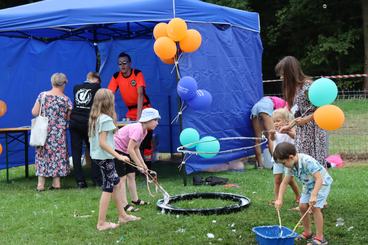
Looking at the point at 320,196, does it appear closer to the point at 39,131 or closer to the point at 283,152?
the point at 283,152

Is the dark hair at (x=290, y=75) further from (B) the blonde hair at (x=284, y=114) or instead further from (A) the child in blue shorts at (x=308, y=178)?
(A) the child in blue shorts at (x=308, y=178)

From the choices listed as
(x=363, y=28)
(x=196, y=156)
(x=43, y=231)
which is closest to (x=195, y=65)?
(x=196, y=156)

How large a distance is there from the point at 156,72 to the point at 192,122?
7.35 feet

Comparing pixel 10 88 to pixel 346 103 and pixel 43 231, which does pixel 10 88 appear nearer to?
pixel 43 231

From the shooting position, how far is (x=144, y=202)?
21.1 feet

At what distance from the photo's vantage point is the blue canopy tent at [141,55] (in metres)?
7.61

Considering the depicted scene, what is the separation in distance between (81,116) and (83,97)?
0.27 metres

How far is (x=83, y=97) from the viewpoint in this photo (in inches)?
300

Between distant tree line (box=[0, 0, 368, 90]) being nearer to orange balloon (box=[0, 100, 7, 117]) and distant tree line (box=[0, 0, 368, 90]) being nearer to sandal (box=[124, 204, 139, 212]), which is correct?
orange balloon (box=[0, 100, 7, 117])

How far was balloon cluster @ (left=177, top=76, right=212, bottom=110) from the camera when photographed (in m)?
7.33

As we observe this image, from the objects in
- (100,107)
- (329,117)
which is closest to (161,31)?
(100,107)

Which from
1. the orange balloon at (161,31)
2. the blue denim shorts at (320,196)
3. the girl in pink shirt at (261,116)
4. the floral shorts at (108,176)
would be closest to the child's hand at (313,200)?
the blue denim shorts at (320,196)

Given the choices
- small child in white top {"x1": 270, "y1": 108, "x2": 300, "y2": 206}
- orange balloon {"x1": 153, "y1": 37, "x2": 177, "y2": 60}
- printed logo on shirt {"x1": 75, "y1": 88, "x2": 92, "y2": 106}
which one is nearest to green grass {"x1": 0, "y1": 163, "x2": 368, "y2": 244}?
small child in white top {"x1": 270, "y1": 108, "x2": 300, "y2": 206}

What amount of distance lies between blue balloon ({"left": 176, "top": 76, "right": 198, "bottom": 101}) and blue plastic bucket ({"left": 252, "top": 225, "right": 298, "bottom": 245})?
10.8 ft
